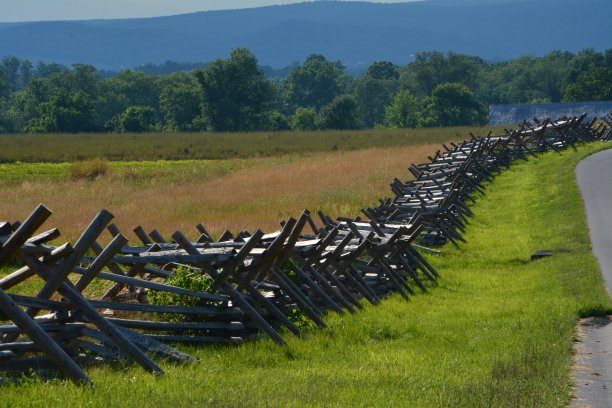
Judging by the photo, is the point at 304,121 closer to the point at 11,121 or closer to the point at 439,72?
the point at 439,72

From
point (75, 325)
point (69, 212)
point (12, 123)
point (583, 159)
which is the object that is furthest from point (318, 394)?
point (12, 123)

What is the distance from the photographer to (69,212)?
31.5 meters

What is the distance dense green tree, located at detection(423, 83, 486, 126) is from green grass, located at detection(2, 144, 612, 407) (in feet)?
336

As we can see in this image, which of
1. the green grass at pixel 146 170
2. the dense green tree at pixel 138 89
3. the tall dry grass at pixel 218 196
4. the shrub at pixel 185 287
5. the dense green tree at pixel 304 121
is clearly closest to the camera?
the shrub at pixel 185 287

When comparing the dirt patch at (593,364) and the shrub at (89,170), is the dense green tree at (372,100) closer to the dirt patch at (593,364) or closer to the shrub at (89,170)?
the shrub at (89,170)

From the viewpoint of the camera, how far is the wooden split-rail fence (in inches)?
358

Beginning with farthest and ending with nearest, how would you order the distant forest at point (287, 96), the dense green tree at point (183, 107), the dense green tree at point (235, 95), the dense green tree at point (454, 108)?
the dense green tree at point (183, 107) < the dense green tree at point (235, 95) < the distant forest at point (287, 96) < the dense green tree at point (454, 108)

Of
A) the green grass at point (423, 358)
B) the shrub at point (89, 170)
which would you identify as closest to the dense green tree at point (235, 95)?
the shrub at point (89, 170)

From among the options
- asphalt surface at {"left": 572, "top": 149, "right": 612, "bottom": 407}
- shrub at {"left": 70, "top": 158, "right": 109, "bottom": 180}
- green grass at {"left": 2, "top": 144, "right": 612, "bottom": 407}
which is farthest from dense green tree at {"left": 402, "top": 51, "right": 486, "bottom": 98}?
green grass at {"left": 2, "top": 144, "right": 612, "bottom": 407}

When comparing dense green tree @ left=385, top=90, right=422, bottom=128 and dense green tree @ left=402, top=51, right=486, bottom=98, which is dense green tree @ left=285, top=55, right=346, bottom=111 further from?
dense green tree @ left=385, top=90, right=422, bottom=128

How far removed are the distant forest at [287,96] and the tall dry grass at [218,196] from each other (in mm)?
69546

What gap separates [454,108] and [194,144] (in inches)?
1955

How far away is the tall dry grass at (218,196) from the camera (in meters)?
28.4

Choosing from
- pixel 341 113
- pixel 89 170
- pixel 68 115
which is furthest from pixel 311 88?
pixel 89 170
